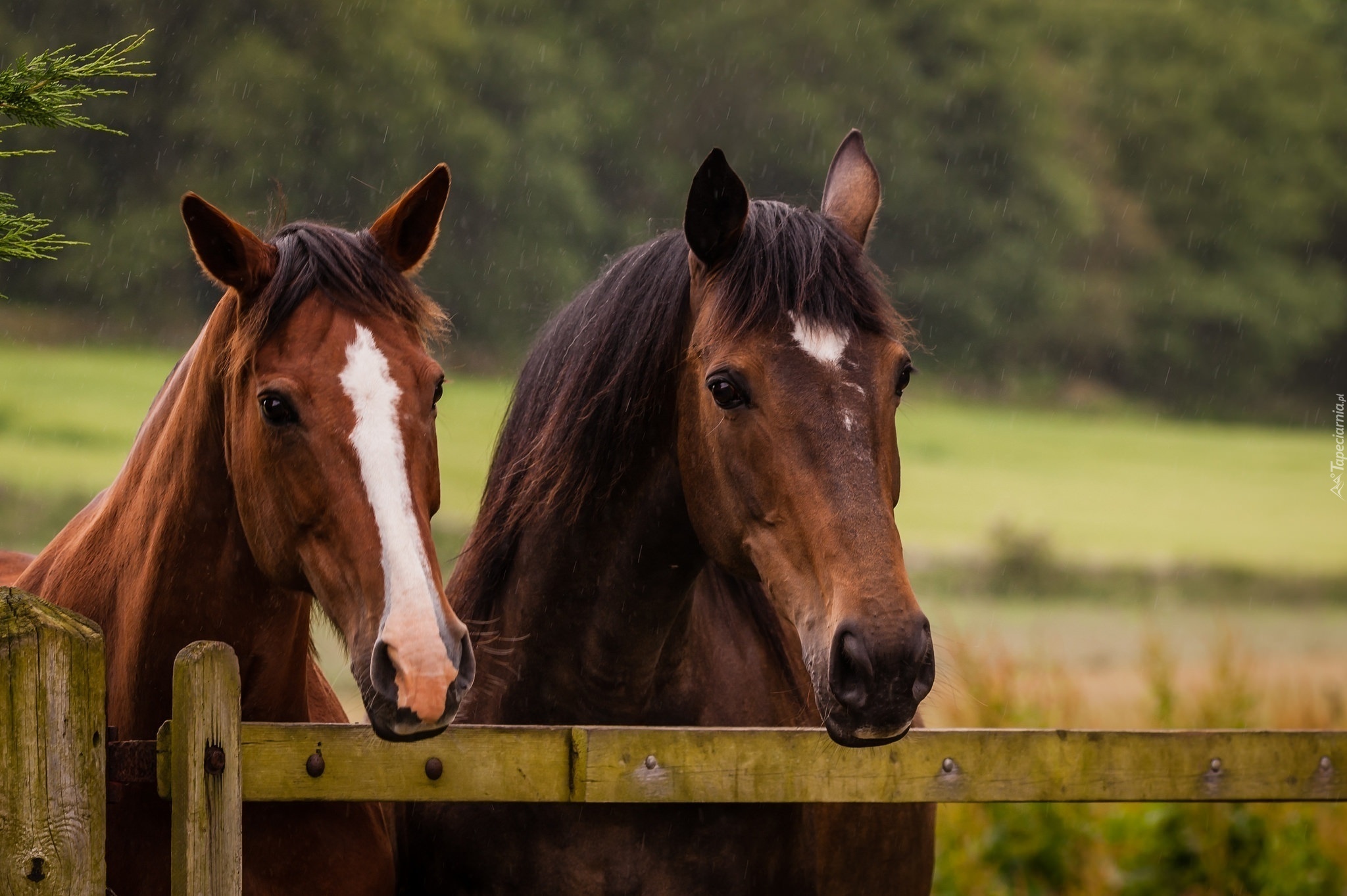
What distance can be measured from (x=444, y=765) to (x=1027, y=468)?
23.4 m

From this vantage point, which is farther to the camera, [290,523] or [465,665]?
[290,523]

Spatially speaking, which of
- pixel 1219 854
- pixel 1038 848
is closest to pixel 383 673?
pixel 1038 848

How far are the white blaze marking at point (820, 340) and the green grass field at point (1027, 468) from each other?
1590 cm

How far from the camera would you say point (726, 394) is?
254 centimetres

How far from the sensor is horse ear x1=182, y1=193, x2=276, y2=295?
2393 millimetres

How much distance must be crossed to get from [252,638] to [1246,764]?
7.39ft

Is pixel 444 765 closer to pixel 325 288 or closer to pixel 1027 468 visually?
pixel 325 288

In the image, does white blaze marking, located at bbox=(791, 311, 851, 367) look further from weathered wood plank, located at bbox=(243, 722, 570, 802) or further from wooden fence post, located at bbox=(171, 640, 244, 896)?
wooden fence post, located at bbox=(171, 640, 244, 896)

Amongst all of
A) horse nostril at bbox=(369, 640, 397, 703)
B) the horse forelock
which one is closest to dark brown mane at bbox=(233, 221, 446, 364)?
the horse forelock

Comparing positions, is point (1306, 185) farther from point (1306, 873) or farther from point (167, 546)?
point (167, 546)

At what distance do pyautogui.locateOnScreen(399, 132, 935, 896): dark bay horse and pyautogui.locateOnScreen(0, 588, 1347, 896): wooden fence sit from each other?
0.27m

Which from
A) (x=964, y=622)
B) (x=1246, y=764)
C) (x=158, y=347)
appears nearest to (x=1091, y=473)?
(x=964, y=622)

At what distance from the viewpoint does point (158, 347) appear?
2038 cm

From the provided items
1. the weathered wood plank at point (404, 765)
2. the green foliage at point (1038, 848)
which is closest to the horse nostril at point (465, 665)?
the weathered wood plank at point (404, 765)
